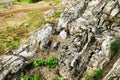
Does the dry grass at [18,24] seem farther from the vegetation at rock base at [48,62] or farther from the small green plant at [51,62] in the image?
the small green plant at [51,62]

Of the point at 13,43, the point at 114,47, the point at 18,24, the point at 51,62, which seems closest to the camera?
the point at 114,47

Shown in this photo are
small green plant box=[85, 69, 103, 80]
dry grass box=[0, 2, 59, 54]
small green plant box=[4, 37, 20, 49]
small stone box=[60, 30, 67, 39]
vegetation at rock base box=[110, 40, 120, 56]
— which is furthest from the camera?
dry grass box=[0, 2, 59, 54]

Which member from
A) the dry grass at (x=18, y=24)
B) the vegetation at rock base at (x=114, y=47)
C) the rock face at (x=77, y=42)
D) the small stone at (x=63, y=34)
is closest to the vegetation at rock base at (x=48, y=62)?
the rock face at (x=77, y=42)

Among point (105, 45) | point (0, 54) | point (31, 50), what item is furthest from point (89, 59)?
point (0, 54)

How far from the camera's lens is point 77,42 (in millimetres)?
18000

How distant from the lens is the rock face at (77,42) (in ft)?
53.9

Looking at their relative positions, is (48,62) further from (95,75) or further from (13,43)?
(13,43)

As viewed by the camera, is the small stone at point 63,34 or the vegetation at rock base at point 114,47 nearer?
the vegetation at rock base at point 114,47

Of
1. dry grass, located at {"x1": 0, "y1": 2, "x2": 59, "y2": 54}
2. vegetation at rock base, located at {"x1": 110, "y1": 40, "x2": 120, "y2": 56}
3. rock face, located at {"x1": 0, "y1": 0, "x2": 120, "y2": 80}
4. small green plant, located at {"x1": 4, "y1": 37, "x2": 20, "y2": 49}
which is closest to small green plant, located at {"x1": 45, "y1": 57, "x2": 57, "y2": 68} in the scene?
rock face, located at {"x1": 0, "y1": 0, "x2": 120, "y2": 80}

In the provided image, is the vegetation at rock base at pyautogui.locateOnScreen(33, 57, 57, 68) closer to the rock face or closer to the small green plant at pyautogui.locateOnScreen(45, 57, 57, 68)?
the small green plant at pyautogui.locateOnScreen(45, 57, 57, 68)

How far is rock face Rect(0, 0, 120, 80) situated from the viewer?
53.9 feet

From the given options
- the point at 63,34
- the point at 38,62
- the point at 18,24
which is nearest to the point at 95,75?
the point at 38,62

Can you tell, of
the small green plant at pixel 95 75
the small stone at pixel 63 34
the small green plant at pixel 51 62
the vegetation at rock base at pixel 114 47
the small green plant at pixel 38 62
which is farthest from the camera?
the small stone at pixel 63 34

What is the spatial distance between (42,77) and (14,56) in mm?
2998
